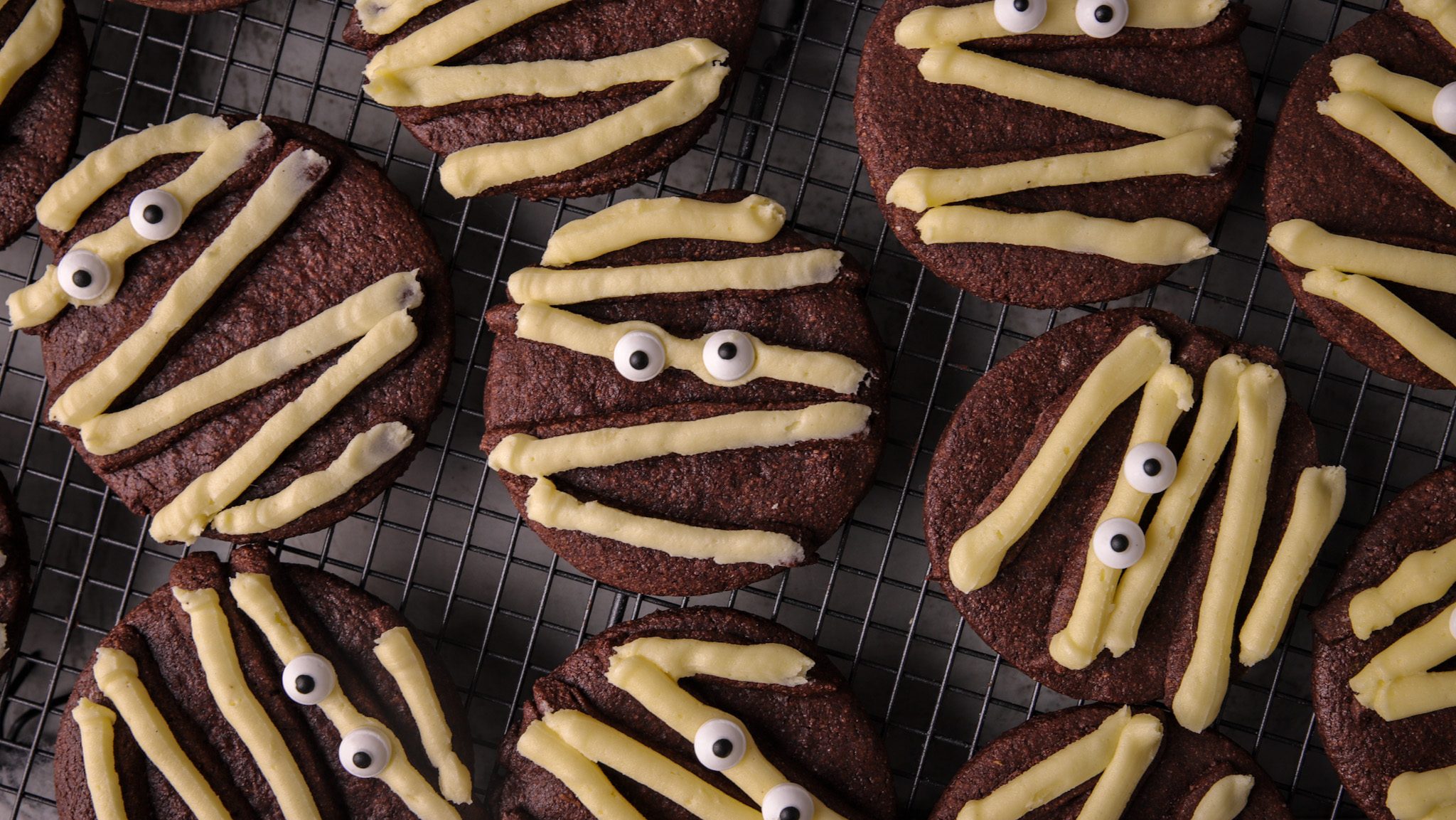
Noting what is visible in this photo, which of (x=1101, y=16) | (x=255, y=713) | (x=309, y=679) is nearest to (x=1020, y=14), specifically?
(x=1101, y=16)

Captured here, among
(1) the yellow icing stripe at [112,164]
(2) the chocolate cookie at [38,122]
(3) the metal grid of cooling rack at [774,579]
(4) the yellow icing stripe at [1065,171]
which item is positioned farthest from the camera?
(3) the metal grid of cooling rack at [774,579]

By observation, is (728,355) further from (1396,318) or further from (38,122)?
(38,122)

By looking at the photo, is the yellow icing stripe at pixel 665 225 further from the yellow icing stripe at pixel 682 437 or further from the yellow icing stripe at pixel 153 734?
the yellow icing stripe at pixel 153 734

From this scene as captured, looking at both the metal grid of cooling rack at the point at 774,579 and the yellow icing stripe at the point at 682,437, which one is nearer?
the yellow icing stripe at the point at 682,437

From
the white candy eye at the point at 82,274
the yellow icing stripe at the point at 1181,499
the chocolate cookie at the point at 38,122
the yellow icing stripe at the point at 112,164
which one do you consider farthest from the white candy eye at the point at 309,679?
the yellow icing stripe at the point at 1181,499

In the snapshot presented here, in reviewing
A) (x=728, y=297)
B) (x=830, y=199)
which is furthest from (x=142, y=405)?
(x=830, y=199)

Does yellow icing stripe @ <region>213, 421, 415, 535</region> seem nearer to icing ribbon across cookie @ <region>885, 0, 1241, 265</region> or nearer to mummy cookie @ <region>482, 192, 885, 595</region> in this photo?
mummy cookie @ <region>482, 192, 885, 595</region>
